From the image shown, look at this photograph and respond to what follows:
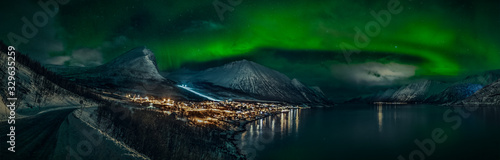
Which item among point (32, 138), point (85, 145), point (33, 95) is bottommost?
point (85, 145)

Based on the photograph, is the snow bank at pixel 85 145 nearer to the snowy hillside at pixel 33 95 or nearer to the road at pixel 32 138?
the road at pixel 32 138

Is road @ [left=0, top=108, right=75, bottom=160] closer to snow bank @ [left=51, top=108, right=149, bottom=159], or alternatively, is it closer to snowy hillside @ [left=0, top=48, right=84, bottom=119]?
snow bank @ [left=51, top=108, right=149, bottom=159]

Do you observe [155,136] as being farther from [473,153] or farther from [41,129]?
[473,153]

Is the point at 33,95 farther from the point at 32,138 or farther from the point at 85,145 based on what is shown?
the point at 85,145

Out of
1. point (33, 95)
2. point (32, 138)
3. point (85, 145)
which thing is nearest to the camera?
point (85, 145)

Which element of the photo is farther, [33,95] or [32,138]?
[33,95]

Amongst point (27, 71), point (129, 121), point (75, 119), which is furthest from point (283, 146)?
point (27, 71)

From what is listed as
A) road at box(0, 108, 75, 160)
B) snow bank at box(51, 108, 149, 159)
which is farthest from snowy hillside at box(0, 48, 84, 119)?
snow bank at box(51, 108, 149, 159)

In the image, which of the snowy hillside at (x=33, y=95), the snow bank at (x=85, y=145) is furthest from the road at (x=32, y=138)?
the snowy hillside at (x=33, y=95)

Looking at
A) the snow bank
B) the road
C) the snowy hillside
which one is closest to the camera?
the road

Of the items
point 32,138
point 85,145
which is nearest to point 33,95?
point 32,138
